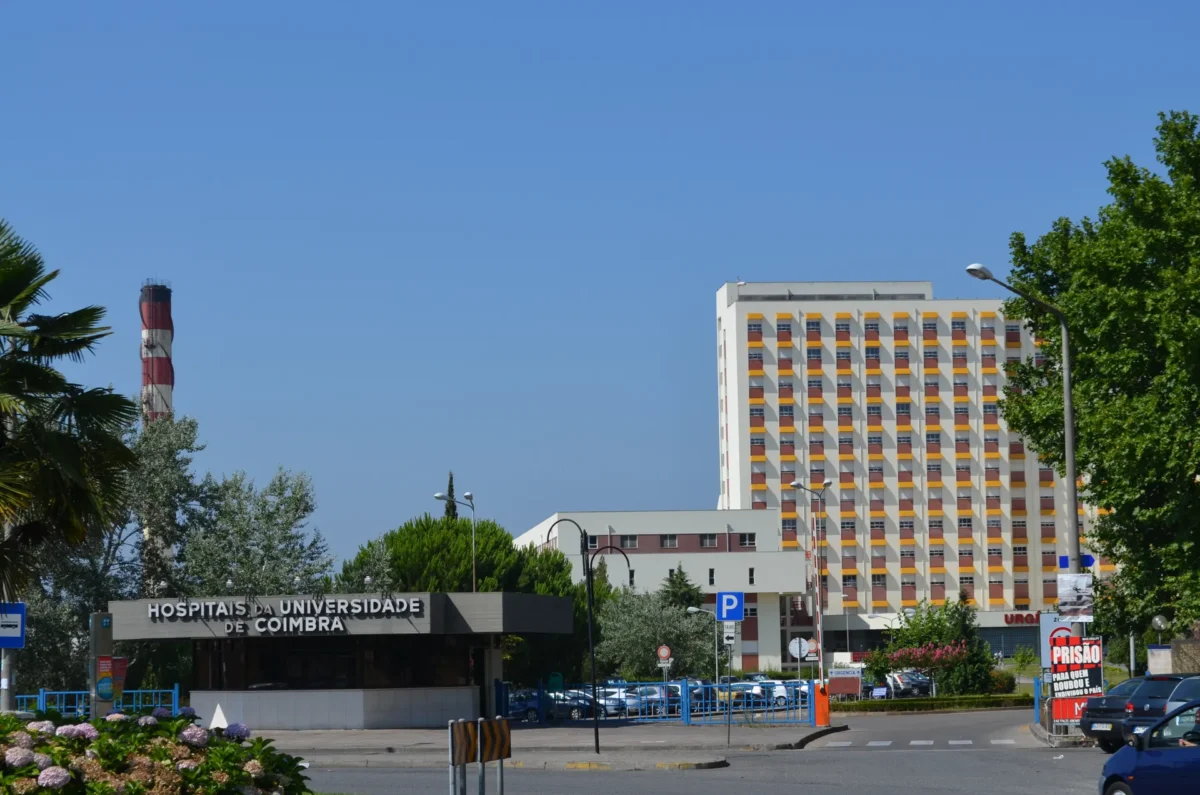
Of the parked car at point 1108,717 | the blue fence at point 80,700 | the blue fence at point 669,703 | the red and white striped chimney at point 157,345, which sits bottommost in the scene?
the blue fence at point 669,703

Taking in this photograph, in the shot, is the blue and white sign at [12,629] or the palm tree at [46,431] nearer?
the palm tree at [46,431]

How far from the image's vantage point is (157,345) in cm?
10388

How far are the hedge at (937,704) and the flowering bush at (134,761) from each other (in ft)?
133

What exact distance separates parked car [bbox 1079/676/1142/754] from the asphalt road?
0.41 metres

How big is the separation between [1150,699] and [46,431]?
1849 cm

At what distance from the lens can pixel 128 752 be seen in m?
11.8

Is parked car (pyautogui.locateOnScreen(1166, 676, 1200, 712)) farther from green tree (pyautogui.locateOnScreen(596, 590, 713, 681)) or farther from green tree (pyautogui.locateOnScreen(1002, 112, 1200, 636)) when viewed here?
green tree (pyautogui.locateOnScreen(596, 590, 713, 681))

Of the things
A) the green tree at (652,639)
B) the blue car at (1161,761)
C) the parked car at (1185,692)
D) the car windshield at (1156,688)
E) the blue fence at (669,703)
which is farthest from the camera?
the green tree at (652,639)

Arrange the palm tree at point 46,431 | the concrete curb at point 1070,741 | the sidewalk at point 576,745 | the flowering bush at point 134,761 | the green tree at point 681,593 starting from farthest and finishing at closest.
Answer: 1. the green tree at point 681,593
2. the concrete curb at point 1070,741
3. the sidewalk at point 576,745
4. the palm tree at point 46,431
5. the flowering bush at point 134,761

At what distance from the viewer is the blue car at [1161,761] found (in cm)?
1380

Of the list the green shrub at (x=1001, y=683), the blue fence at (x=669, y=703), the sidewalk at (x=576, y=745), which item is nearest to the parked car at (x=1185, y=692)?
the sidewalk at (x=576, y=745)

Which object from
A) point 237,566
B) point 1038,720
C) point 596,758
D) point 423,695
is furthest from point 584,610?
point 596,758

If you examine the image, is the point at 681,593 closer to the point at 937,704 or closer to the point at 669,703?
the point at 937,704

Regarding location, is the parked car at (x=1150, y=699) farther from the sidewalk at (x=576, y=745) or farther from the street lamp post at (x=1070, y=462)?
the sidewalk at (x=576, y=745)
